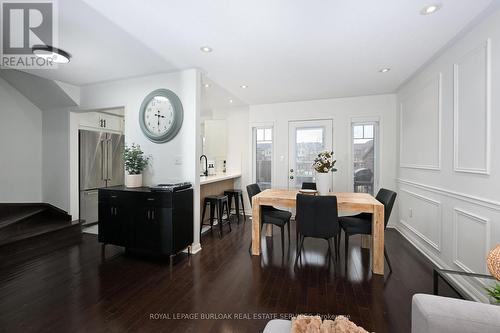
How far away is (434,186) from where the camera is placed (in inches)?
106

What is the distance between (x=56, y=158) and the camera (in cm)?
385

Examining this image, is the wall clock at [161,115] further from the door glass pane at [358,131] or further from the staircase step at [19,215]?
the door glass pane at [358,131]

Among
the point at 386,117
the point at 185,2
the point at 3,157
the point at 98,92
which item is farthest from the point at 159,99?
the point at 386,117

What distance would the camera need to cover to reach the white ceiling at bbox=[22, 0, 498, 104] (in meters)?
1.76

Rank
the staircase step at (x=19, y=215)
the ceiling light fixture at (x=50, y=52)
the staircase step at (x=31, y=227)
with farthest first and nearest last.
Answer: the staircase step at (x=19, y=215), the staircase step at (x=31, y=227), the ceiling light fixture at (x=50, y=52)

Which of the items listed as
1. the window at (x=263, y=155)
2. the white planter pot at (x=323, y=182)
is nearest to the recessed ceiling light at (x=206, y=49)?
the white planter pot at (x=323, y=182)

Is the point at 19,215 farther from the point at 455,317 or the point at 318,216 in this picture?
the point at 455,317

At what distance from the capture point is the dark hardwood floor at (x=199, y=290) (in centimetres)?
169

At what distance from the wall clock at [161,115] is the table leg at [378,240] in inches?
109

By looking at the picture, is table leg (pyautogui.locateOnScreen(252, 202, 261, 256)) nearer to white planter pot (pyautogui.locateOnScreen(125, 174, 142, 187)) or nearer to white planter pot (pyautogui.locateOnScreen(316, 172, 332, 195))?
white planter pot (pyautogui.locateOnScreen(316, 172, 332, 195))

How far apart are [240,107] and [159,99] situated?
227 centimetres

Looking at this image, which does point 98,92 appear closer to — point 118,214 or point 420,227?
point 118,214

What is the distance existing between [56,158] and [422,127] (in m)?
6.05

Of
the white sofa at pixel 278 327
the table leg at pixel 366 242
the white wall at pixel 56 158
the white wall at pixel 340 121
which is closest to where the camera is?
the white sofa at pixel 278 327
